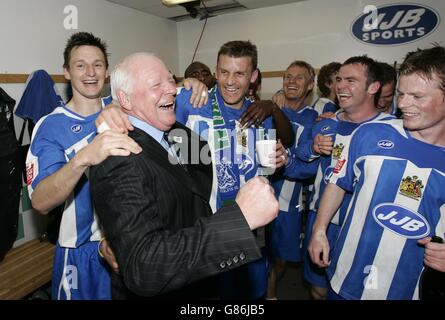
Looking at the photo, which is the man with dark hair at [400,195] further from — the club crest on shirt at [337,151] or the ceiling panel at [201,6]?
the ceiling panel at [201,6]

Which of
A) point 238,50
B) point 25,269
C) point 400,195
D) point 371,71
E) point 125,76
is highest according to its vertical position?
point 238,50

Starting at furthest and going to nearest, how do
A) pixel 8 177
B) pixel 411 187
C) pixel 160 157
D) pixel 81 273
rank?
pixel 8 177, pixel 81 273, pixel 411 187, pixel 160 157

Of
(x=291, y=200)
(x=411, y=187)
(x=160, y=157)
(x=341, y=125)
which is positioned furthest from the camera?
(x=291, y=200)

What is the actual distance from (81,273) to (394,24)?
5282 mm

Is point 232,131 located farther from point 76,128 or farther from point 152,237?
point 152,237

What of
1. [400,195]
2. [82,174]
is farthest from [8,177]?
[400,195]

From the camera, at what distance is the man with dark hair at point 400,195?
56.8 inches

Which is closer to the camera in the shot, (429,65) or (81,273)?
(429,65)

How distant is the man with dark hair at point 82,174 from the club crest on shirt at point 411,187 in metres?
1.54

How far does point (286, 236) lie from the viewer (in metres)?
3.17

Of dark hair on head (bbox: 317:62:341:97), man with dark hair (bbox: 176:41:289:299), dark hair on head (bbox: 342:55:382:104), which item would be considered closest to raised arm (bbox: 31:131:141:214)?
man with dark hair (bbox: 176:41:289:299)

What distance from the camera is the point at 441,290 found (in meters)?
1.41
